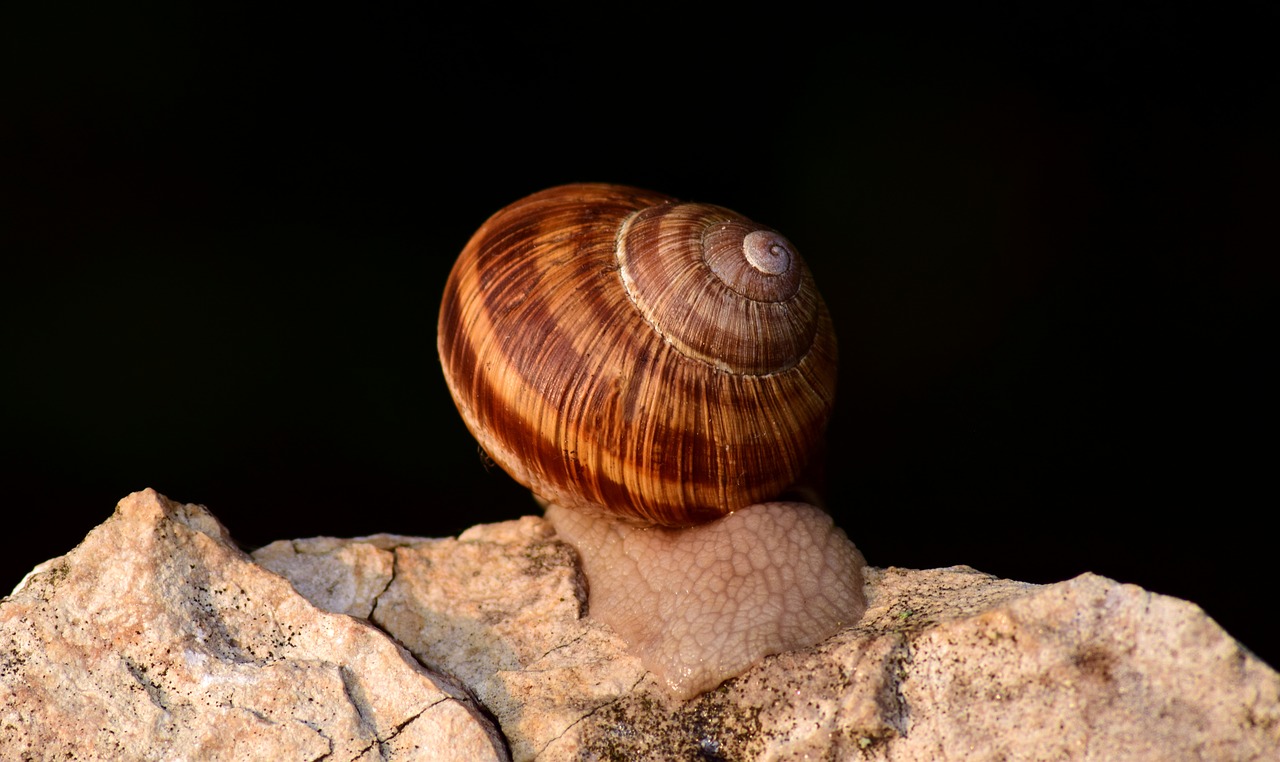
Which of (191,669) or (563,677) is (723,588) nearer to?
(563,677)

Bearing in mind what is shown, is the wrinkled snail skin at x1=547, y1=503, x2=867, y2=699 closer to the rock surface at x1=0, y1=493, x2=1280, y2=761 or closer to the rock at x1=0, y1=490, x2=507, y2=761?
the rock surface at x1=0, y1=493, x2=1280, y2=761

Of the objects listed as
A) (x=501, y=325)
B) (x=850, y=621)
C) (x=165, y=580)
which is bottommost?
(x=850, y=621)

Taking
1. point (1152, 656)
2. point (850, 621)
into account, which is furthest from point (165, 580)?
point (1152, 656)

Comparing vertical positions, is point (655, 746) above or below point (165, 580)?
below

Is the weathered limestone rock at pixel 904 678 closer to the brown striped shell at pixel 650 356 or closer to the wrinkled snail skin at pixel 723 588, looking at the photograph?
the wrinkled snail skin at pixel 723 588

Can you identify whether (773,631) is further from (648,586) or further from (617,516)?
(617,516)

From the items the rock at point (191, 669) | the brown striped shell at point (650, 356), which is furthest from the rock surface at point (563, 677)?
the brown striped shell at point (650, 356)

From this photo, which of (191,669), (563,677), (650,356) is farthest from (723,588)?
(191,669)
